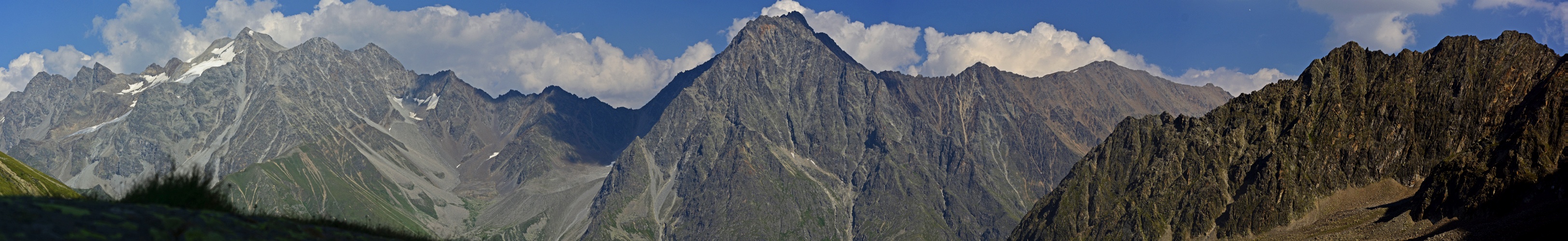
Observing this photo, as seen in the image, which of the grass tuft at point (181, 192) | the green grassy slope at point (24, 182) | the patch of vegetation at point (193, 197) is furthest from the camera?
the green grassy slope at point (24, 182)

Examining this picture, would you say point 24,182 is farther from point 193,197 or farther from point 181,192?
point 181,192

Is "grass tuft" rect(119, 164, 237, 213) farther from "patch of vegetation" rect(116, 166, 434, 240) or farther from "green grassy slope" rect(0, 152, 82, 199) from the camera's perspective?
"green grassy slope" rect(0, 152, 82, 199)

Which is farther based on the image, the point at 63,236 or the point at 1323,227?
the point at 1323,227

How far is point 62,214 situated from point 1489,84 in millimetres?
232662

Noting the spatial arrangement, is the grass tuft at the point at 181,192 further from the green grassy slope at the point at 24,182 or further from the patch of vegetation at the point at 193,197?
the green grassy slope at the point at 24,182

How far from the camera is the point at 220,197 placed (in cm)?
4322

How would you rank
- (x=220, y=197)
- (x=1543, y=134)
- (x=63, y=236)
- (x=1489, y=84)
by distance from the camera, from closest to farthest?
(x=63, y=236) → (x=220, y=197) → (x=1543, y=134) → (x=1489, y=84)

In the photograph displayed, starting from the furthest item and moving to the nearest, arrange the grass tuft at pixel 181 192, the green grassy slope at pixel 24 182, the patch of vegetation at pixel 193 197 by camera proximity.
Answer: the green grassy slope at pixel 24 182, the grass tuft at pixel 181 192, the patch of vegetation at pixel 193 197

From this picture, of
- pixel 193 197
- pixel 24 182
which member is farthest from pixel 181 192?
pixel 24 182

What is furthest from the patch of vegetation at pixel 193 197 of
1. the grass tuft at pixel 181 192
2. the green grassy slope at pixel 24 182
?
the green grassy slope at pixel 24 182

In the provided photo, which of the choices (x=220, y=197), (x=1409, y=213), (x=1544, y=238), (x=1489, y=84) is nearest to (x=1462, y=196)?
(x=1409, y=213)

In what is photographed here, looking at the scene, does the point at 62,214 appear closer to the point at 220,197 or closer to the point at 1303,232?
the point at 220,197

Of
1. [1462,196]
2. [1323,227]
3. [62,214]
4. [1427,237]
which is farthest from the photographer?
[1323,227]

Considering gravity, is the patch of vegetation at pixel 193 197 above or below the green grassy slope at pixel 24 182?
below
